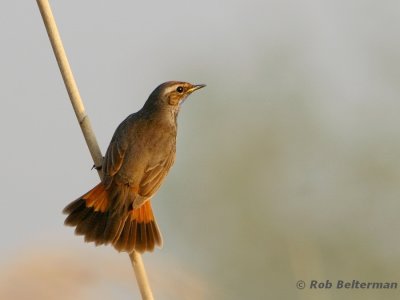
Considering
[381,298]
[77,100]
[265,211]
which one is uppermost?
[77,100]

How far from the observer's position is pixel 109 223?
5.21 meters

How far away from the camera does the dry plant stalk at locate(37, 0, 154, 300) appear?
12.7 feet

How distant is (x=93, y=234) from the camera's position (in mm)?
5094

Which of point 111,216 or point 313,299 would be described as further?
point 111,216

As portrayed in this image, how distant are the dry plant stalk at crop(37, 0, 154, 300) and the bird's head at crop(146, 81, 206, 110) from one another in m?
1.71

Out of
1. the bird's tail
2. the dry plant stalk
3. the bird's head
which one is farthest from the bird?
the dry plant stalk

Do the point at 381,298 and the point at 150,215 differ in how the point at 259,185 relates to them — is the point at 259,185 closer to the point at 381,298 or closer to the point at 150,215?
the point at 150,215

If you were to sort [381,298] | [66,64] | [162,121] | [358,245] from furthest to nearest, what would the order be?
[162,121] < [358,245] < [381,298] < [66,64]

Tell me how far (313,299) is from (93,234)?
1.38 meters

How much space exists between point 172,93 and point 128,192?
1015 mm

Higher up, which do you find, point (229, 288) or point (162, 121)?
point (162, 121)

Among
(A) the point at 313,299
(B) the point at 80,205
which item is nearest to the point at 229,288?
(A) the point at 313,299

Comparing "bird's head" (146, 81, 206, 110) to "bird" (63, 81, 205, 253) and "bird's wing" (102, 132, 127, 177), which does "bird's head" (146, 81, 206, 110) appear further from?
"bird's wing" (102, 132, 127, 177)

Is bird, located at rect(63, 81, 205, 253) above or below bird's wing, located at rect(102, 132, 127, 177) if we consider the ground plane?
below
